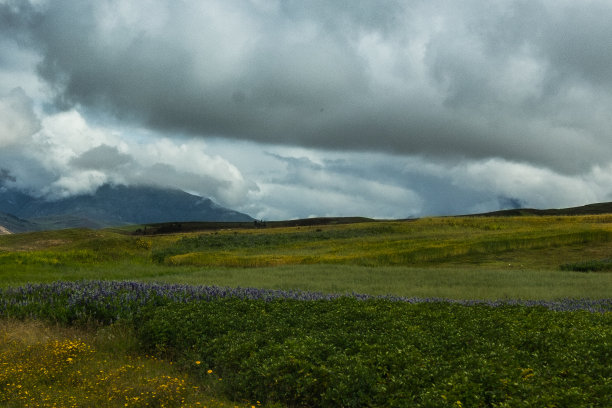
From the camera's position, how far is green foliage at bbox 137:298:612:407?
7.73 metres

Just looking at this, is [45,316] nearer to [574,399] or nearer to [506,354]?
[506,354]

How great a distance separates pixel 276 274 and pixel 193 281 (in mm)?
6461

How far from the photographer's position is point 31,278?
27828 millimetres

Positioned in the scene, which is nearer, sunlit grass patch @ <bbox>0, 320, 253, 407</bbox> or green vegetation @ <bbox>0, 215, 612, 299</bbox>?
sunlit grass patch @ <bbox>0, 320, 253, 407</bbox>

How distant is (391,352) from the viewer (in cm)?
938

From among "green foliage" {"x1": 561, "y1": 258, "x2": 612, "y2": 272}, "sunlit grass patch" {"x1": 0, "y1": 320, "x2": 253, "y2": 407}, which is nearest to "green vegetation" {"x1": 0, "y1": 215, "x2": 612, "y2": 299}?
"green foliage" {"x1": 561, "y1": 258, "x2": 612, "y2": 272}

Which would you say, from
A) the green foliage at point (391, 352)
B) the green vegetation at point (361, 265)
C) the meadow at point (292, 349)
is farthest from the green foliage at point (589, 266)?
the green foliage at point (391, 352)

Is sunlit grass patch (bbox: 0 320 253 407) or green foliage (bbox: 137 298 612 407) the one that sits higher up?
green foliage (bbox: 137 298 612 407)

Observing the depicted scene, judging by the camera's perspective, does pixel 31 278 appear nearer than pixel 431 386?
No

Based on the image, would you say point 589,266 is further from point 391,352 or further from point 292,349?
point 292,349

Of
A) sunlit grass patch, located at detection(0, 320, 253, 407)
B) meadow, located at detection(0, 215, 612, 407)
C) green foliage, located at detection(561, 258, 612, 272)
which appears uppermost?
green foliage, located at detection(561, 258, 612, 272)

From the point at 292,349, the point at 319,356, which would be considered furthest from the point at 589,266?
the point at 292,349

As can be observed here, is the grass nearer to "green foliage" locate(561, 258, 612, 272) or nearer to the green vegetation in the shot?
the green vegetation

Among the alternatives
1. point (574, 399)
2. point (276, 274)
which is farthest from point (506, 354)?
point (276, 274)
